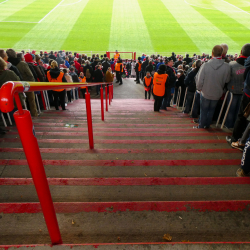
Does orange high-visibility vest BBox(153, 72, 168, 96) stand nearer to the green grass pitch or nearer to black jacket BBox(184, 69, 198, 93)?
black jacket BBox(184, 69, 198, 93)

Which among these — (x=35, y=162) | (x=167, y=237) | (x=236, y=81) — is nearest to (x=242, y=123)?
(x=236, y=81)

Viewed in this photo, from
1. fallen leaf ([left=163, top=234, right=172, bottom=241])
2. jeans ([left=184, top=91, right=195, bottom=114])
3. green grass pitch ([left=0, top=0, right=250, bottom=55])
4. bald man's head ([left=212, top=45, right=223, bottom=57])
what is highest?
bald man's head ([left=212, top=45, right=223, bottom=57])

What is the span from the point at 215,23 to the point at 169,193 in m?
34.4

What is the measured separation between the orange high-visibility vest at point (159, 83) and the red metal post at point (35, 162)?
5053mm

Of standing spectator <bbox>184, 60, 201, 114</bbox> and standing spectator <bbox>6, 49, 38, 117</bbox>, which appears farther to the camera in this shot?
standing spectator <bbox>184, 60, 201, 114</bbox>

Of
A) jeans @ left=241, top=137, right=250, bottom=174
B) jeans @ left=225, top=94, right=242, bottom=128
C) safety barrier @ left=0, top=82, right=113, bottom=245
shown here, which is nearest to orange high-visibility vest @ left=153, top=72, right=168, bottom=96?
jeans @ left=225, top=94, right=242, bottom=128

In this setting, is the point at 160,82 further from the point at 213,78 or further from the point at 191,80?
the point at 213,78

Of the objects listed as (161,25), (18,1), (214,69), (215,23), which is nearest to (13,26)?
(18,1)

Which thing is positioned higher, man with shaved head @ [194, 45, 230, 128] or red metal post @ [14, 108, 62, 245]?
red metal post @ [14, 108, 62, 245]

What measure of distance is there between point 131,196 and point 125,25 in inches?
1249

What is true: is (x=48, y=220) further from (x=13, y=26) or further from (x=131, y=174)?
(x=13, y=26)

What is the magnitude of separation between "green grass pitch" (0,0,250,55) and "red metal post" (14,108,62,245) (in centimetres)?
2261

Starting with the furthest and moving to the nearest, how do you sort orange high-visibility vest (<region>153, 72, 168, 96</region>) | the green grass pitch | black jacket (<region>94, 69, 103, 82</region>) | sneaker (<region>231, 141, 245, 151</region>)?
the green grass pitch < black jacket (<region>94, 69, 103, 82</region>) < orange high-visibility vest (<region>153, 72, 168, 96</region>) < sneaker (<region>231, 141, 245, 151</region>)

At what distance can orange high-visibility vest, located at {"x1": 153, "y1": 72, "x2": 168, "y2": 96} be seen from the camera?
563 cm
